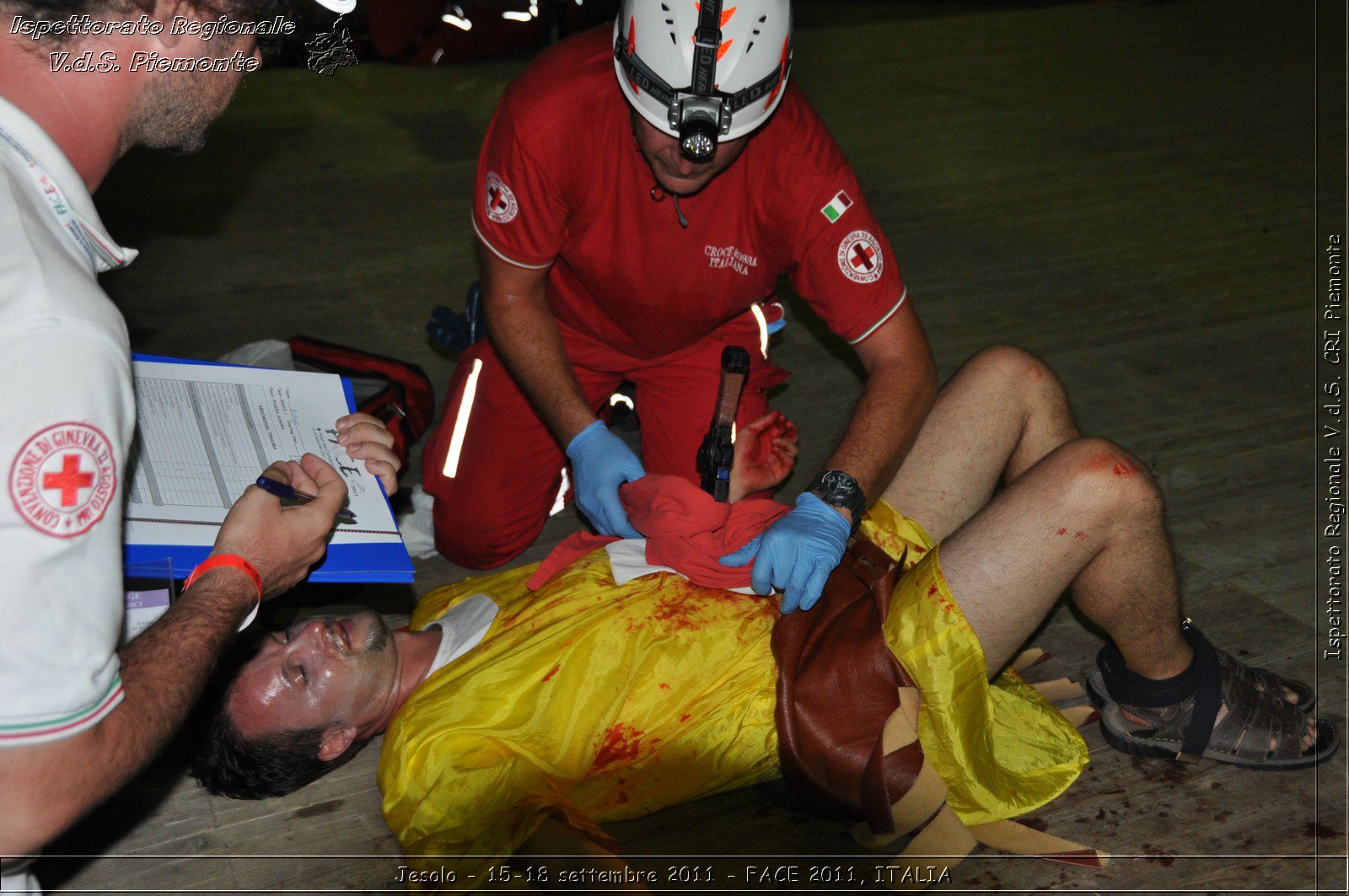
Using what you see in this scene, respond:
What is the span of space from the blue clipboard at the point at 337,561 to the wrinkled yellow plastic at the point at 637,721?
0.86ft

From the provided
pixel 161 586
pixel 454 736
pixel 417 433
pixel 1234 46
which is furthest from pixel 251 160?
pixel 1234 46

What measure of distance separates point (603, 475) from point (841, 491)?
0.47 metres

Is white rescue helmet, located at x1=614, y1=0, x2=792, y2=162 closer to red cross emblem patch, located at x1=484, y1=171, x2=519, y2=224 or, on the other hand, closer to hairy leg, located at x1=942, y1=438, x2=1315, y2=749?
red cross emblem patch, located at x1=484, y1=171, x2=519, y2=224

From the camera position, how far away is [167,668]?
1.24 meters

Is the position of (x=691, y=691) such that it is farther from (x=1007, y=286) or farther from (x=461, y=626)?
(x=1007, y=286)

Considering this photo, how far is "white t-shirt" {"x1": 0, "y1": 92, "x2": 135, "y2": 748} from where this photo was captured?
102 cm

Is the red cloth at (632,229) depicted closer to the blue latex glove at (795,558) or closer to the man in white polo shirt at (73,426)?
the blue latex glove at (795,558)

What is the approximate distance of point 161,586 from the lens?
1934mm

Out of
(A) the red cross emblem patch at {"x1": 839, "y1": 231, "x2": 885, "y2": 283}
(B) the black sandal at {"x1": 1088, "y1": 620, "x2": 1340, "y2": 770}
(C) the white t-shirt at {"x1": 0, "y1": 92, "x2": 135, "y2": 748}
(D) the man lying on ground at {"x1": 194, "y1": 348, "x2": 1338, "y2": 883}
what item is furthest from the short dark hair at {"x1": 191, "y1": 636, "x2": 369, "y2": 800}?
(B) the black sandal at {"x1": 1088, "y1": 620, "x2": 1340, "y2": 770}

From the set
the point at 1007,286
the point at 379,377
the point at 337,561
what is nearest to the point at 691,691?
the point at 337,561

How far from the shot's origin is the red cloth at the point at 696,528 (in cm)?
198

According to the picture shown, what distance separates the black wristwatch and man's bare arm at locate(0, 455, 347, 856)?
87 centimetres

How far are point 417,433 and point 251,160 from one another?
2.88m

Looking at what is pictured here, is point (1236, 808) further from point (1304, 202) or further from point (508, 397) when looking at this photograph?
point (1304, 202)
